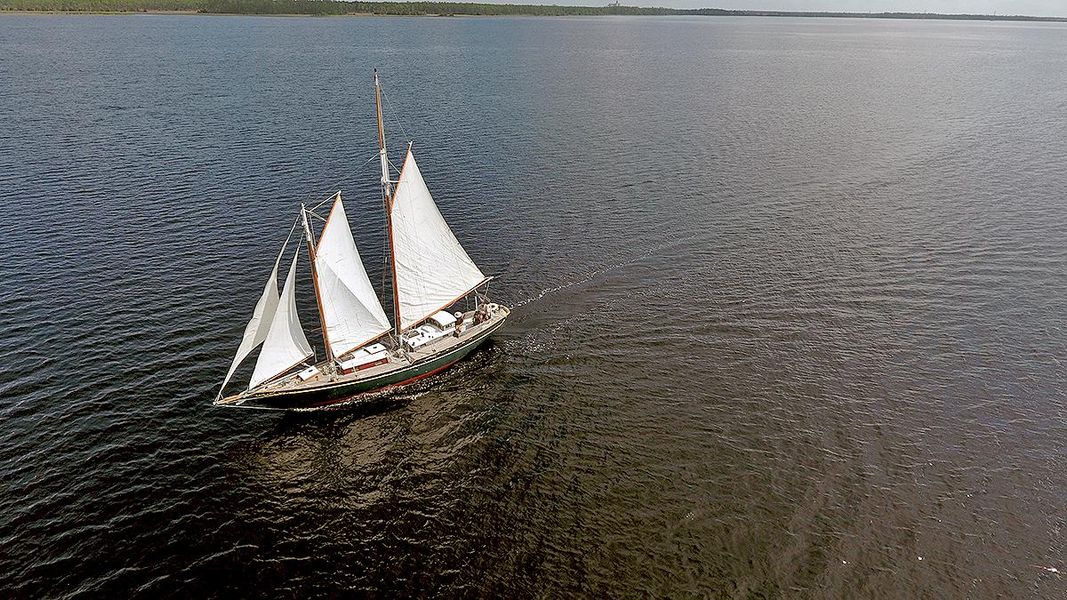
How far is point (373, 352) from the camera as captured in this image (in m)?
54.6

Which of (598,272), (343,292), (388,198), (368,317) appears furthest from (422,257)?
(598,272)

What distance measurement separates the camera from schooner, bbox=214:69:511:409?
48150mm

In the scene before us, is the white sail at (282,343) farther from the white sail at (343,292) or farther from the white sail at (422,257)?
the white sail at (422,257)

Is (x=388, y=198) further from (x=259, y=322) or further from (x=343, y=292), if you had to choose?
(x=259, y=322)

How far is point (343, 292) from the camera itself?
52.1 m

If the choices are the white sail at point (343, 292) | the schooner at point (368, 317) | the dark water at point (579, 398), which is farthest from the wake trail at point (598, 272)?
the white sail at point (343, 292)

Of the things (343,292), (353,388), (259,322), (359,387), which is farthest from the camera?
(343,292)

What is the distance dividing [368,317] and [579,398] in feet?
64.7

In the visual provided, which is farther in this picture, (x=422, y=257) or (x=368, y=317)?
(x=422, y=257)

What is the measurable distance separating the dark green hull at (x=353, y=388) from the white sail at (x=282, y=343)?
6.02ft

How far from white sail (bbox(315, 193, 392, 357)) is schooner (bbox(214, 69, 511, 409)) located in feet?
0.28

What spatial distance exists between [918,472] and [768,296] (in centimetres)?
2689

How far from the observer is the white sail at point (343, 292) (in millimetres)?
50000

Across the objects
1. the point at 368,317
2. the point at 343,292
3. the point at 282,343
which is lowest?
the point at 368,317
